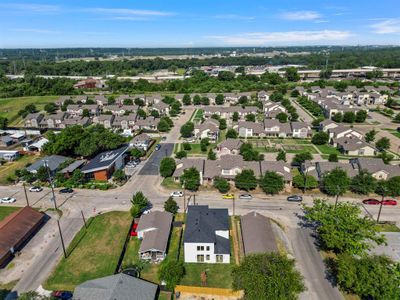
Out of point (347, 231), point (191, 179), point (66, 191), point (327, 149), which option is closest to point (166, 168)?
point (191, 179)

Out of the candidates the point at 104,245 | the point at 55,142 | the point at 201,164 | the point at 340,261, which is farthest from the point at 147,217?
the point at 55,142

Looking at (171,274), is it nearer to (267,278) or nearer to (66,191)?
(267,278)

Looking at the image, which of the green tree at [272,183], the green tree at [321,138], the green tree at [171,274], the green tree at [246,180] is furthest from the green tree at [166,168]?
the green tree at [321,138]

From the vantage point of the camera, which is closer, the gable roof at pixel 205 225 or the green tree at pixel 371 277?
the green tree at pixel 371 277

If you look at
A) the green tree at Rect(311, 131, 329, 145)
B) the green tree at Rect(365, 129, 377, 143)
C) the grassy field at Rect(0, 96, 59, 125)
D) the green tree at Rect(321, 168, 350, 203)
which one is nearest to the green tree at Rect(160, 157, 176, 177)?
the green tree at Rect(321, 168, 350, 203)

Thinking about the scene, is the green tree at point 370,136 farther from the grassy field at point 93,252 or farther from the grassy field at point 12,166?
the grassy field at point 12,166
